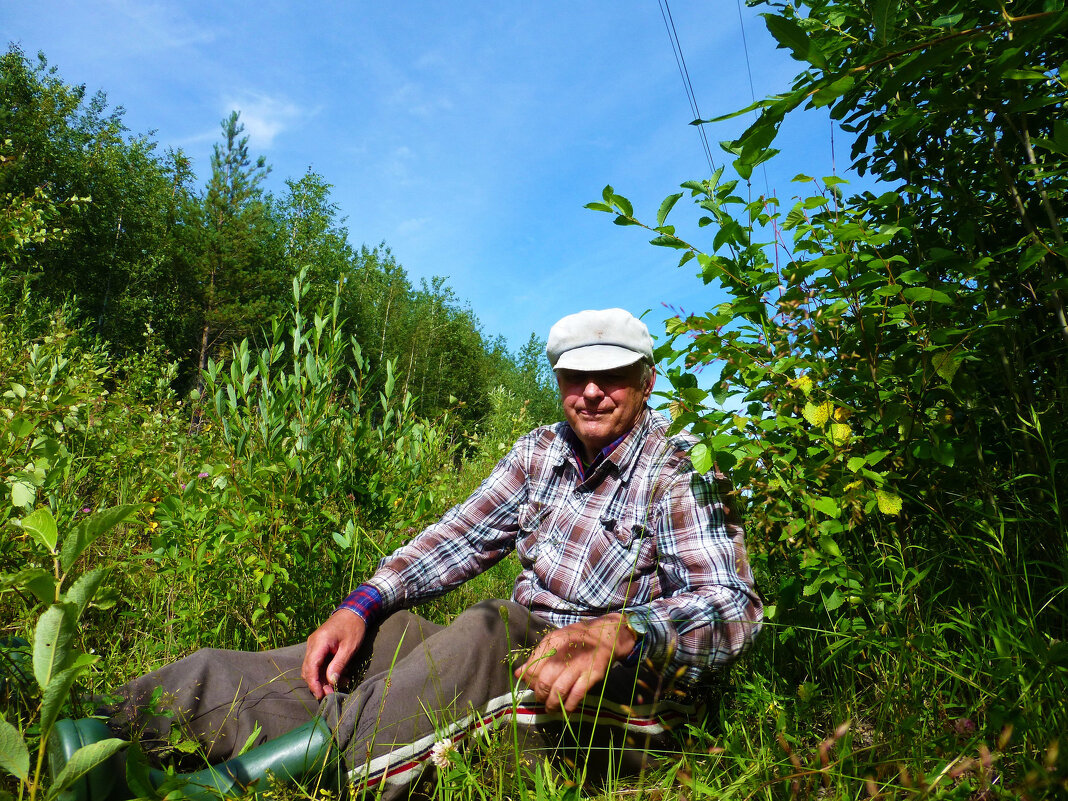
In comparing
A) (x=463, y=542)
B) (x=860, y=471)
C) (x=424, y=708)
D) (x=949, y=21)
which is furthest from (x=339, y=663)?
(x=949, y=21)

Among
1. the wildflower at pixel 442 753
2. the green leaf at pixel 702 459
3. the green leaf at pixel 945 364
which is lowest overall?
the wildflower at pixel 442 753

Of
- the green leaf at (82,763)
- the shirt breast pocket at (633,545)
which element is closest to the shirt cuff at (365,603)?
the shirt breast pocket at (633,545)

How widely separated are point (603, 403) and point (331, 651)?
4.29 ft

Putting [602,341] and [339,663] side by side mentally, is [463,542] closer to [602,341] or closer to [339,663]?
[339,663]

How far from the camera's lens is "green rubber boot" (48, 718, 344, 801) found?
1.13m

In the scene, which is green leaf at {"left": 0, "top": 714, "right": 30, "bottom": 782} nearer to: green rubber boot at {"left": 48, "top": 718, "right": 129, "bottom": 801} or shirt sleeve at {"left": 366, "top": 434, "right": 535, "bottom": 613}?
green rubber boot at {"left": 48, "top": 718, "right": 129, "bottom": 801}

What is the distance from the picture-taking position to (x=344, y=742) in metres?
1.55

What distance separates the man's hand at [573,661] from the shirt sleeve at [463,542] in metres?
0.87

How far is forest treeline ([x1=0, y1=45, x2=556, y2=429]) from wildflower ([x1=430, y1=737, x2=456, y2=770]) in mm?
27449

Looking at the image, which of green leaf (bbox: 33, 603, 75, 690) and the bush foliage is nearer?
green leaf (bbox: 33, 603, 75, 690)

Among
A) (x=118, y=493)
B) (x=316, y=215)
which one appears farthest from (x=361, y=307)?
(x=118, y=493)

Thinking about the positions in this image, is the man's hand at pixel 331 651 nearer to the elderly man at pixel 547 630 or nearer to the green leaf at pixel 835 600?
the elderly man at pixel 547 630

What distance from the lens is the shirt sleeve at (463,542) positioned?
2375mm

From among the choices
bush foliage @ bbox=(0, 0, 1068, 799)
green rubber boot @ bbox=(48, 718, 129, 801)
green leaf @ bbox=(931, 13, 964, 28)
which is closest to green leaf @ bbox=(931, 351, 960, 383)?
bush foliage @ bbox=(0, 0, 1068, 799)
